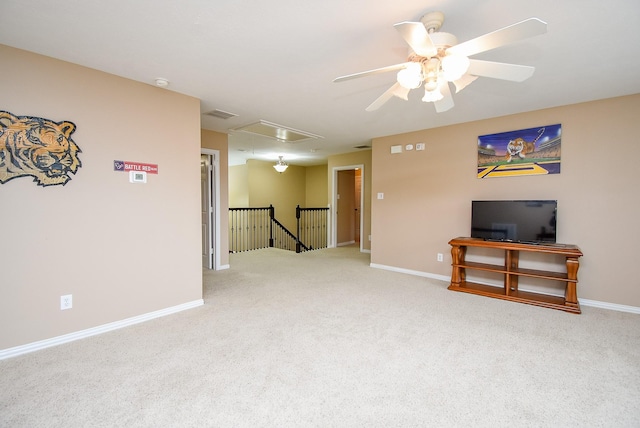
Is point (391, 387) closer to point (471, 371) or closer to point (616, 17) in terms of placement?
point (471, 371)

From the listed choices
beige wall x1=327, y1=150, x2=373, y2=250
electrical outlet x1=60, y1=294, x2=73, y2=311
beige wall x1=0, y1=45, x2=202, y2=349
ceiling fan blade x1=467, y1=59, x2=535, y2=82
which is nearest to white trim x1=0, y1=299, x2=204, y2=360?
beige wall x1=0, y1=45, x2=202, y2=349

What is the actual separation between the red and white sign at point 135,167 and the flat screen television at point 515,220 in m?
4.00

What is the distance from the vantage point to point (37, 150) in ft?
7.56

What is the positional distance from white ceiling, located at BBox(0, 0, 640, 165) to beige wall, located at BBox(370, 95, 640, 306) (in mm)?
343

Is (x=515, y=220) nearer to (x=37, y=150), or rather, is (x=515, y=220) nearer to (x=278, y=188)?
(x=37, y=150)

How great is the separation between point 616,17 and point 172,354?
154 inches

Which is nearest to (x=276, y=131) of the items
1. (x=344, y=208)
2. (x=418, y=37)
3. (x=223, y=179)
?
(x=223, y=179)

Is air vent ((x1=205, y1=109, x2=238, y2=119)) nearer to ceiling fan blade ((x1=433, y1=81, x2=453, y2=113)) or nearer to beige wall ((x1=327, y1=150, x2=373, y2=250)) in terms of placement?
ceiling fan blade ((x1=433, y1=81, x2=453, y2=113))

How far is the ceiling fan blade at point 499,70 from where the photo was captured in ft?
5.66

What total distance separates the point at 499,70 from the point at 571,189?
2.61 meters

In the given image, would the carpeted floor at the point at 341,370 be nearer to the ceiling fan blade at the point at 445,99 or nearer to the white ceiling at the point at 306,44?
the ceiling fan blade at the point at 445,99

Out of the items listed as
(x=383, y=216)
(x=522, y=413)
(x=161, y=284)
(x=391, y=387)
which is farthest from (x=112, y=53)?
(x=383, y=216)

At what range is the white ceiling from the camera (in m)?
1.75

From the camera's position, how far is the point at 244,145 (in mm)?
6176
